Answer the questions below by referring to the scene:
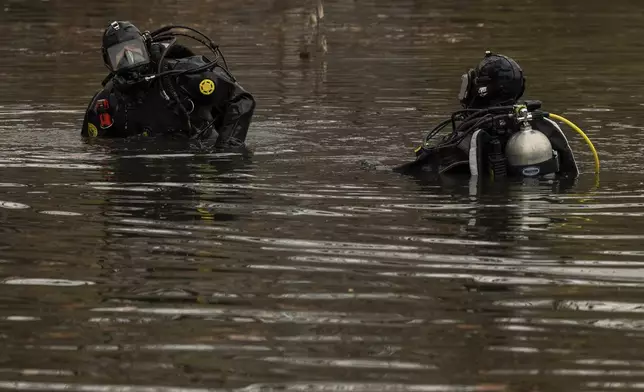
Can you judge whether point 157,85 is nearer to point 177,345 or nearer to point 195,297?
point 195,297

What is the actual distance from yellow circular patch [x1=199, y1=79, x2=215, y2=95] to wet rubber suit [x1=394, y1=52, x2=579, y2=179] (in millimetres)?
2333

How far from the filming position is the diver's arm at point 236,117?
12.2 meters

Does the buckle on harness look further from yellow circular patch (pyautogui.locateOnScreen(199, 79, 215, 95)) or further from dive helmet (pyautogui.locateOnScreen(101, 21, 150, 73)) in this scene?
yellow circular patch (pyautogui.locateOnScreen(199, 79, 215, 95))

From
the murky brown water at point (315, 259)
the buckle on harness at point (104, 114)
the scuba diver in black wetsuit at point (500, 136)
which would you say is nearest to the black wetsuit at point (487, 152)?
the scuba diver in black wetsuit at point (500, 136)

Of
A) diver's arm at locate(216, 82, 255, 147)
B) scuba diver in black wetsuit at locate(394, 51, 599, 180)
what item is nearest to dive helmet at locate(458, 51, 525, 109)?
scuba diver in black wetsuit at locate(394, 51, 599, 180)

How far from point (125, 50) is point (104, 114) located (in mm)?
823

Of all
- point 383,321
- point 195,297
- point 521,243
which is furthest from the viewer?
point 521,243

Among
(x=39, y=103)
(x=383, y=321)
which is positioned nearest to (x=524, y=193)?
(x=383, y=321)

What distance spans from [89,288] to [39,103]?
29.1 ft

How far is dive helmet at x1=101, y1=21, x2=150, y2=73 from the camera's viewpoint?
1189 centimetres

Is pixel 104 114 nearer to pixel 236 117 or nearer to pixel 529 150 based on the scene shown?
pixel 236 117

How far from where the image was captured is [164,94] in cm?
1209

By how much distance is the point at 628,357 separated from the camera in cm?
577

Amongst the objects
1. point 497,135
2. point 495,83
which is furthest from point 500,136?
point 495,83
